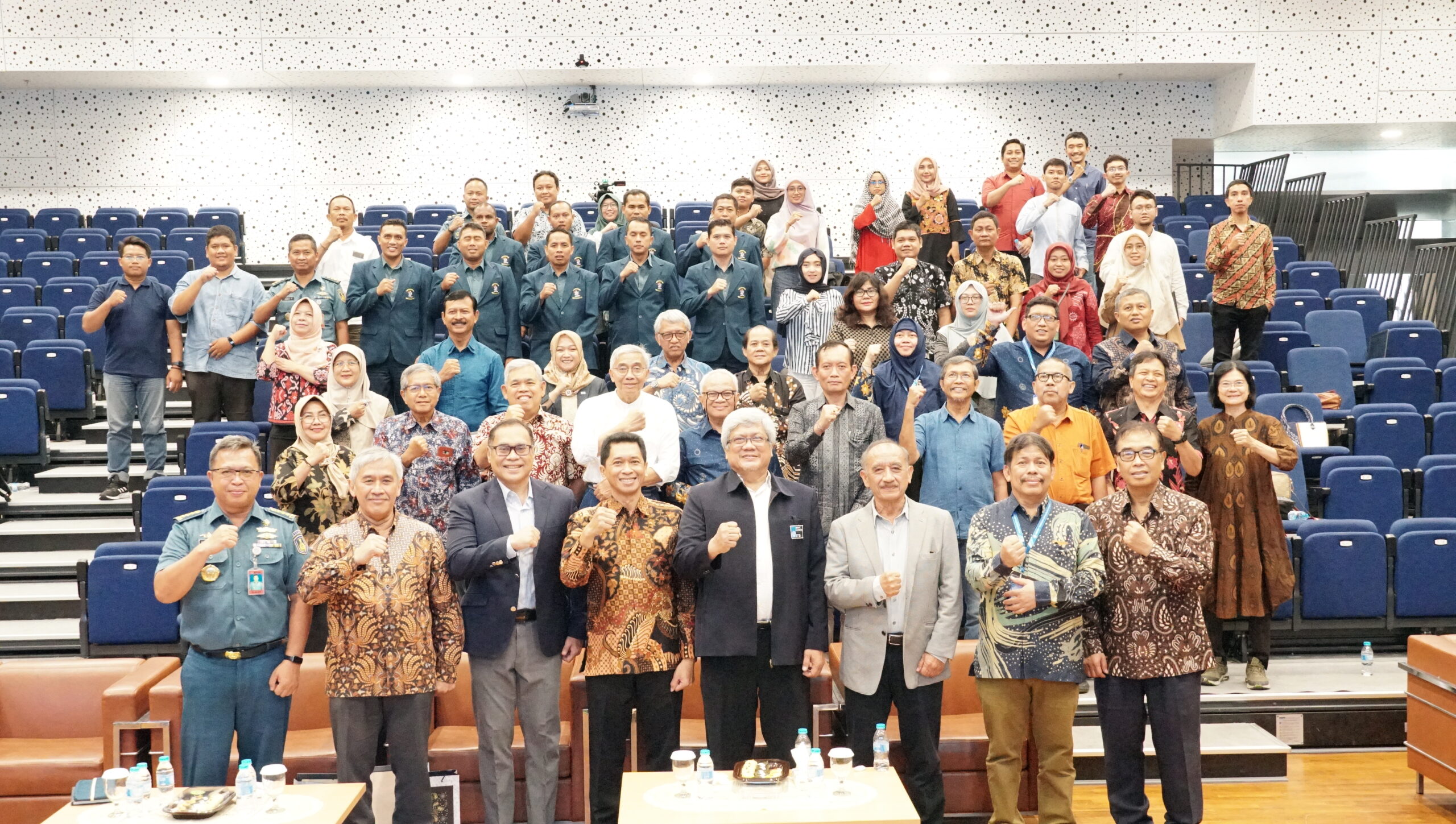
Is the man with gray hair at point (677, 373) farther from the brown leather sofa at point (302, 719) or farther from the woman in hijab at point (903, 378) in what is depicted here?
the brown leather sofa at point (302, 719)

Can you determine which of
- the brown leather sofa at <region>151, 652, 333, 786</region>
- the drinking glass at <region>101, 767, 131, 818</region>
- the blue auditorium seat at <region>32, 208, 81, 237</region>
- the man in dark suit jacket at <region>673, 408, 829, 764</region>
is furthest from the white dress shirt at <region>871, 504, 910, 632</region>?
the blue auditorium seat at <region>32, 208, 81, 237</region>

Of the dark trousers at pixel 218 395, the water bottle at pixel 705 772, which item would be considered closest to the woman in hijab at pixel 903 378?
the water bottle at pixel 705 772

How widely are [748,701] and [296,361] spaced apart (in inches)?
115

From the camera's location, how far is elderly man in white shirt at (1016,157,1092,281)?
24.3 feet

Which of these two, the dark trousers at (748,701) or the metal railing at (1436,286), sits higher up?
the metal railing at (1436,286)

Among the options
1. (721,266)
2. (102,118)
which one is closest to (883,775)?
(721,266)

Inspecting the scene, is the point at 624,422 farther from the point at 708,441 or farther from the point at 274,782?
the point at 274,782

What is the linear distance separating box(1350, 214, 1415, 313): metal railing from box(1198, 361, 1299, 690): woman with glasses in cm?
610

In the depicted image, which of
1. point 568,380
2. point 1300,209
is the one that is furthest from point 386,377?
point 1300,209

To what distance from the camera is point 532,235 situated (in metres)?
7.95

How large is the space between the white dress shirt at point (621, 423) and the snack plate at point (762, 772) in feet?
4.62

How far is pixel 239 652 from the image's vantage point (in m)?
3.66

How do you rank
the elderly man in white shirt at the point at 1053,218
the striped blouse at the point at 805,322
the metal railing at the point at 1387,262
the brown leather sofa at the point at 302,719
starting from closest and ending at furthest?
the brown leather sofa at the point at 302,719 → the striped blouse at the point at 805,322 → the elderly man in white shirt at the point at 1053,218 → the metal railing at the point at 1387,262

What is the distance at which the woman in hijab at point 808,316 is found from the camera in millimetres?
6160
